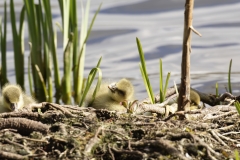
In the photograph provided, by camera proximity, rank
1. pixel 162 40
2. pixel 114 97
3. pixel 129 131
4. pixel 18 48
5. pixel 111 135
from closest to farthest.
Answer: pixel 111 135 < pixel 129 131 < pixel 114 97 < pixel 18 48 < pixel 162 40

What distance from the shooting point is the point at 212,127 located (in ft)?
12.5

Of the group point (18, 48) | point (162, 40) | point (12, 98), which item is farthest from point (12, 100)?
point (162, 40)

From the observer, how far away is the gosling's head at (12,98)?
15.2 ft

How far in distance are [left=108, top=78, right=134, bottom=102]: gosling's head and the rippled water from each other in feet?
7.54

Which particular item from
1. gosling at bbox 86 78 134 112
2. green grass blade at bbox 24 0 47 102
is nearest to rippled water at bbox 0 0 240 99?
green grass blade at bbox 24 0 47 102

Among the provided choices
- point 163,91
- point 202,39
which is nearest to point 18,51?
point 163,91

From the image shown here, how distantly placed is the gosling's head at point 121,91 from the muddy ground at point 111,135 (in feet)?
3.14

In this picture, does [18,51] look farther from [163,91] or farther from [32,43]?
[163,91]

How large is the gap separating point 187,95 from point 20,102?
1296mm

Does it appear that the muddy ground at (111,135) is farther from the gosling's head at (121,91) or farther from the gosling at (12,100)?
the gosling's head at (121,91)

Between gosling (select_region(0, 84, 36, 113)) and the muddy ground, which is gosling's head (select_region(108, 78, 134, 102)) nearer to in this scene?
gosling (select_region(0, 84, 36, 113))

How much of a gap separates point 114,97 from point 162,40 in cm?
467

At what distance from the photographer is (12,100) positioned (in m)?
4.66

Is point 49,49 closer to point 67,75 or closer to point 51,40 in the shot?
point 51,40
